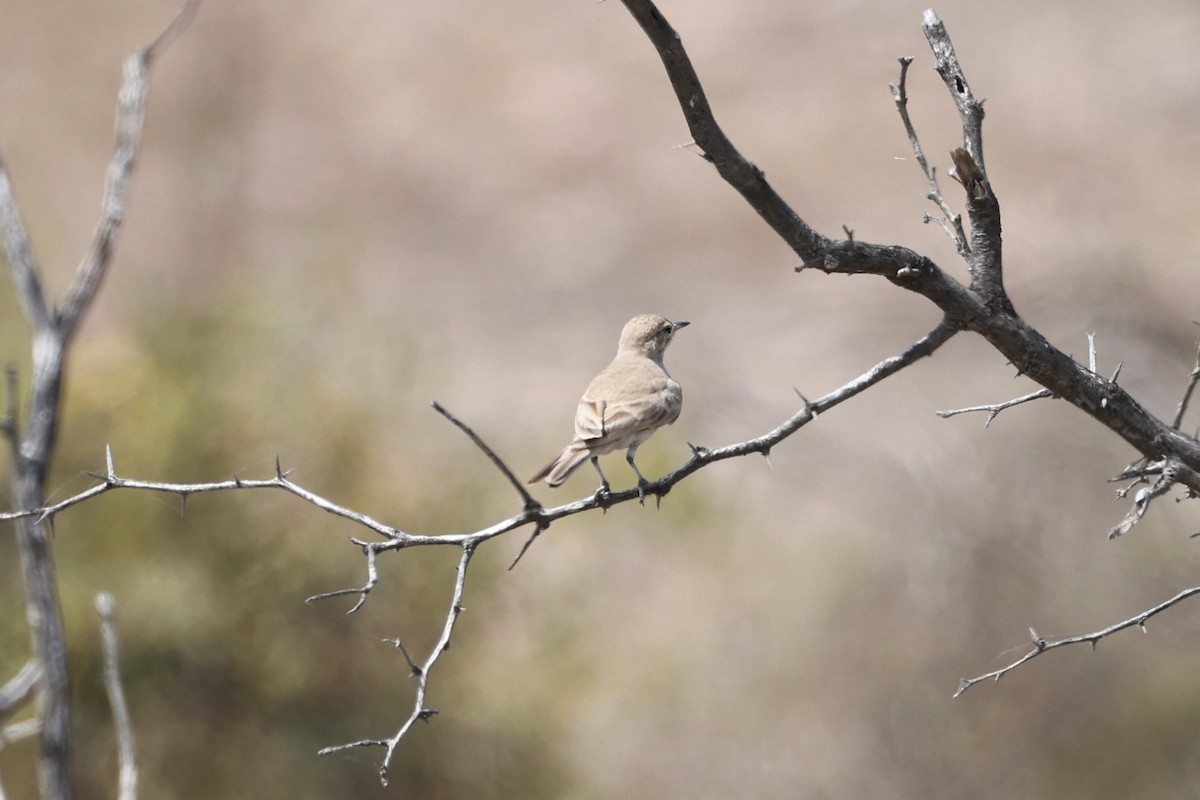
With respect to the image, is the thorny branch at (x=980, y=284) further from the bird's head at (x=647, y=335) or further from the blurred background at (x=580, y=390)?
the bird's head at (x=647, y=335)

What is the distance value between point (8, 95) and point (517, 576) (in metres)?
11.4

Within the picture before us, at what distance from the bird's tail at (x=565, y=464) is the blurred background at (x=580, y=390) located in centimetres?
116

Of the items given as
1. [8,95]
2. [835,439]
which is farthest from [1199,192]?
[8,95]

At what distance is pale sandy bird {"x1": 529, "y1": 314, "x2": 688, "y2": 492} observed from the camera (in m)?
3.16

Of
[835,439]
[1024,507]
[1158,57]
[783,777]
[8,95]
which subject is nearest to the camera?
[1024,507]

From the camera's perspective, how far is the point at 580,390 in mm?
11719

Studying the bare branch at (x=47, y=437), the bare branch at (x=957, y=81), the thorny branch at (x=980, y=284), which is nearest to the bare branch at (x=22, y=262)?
the bare branch at (x=47, y=437)

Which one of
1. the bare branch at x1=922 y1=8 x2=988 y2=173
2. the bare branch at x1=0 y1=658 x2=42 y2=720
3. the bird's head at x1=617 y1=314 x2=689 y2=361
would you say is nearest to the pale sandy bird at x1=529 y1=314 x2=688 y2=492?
the bird's head at x1=617 y1=314 x2=689 y2=361

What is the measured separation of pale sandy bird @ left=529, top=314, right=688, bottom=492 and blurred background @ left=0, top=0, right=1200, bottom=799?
A: 111 cm

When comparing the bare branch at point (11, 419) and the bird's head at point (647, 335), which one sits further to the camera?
the bird's head at point (647, 335)

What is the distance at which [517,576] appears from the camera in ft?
23.1

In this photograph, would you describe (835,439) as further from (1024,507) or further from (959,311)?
(959,311)

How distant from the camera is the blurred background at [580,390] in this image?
607cm

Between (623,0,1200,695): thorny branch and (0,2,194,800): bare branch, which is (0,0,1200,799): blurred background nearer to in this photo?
(623,0,1200,695): thorny branch
